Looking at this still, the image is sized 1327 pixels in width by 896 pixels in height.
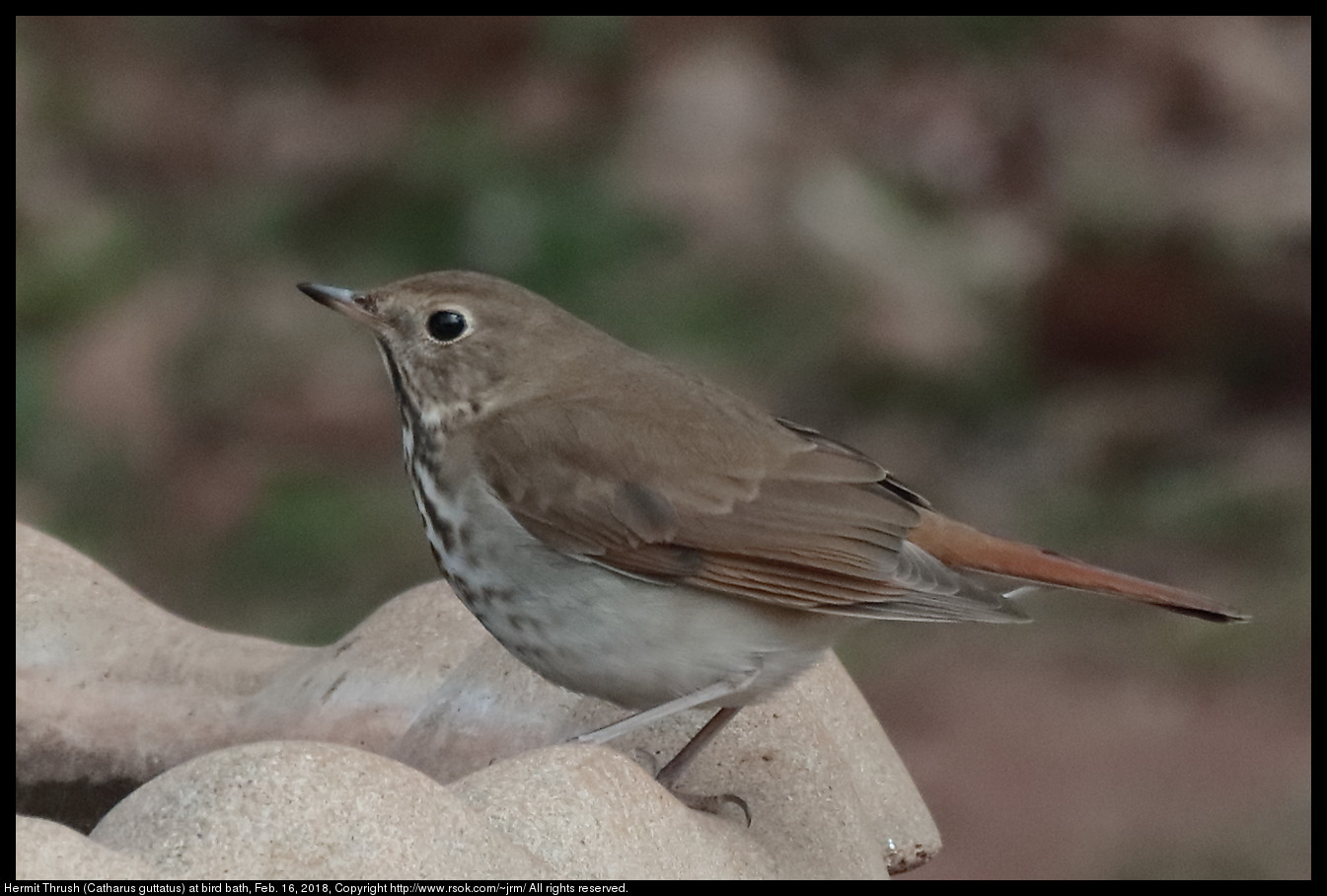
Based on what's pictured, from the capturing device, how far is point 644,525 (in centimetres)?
307

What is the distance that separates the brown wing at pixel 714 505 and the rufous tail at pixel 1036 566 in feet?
0.16

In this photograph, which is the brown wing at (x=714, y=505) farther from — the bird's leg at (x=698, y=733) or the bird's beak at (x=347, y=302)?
the bird's beak at (x=347, y=302)

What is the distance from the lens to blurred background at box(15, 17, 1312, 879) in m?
5.75

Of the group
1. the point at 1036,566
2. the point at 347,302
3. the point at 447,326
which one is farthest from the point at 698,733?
the point at 347,302

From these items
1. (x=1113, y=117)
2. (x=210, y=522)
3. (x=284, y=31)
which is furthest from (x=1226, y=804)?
(x=284, y=31)

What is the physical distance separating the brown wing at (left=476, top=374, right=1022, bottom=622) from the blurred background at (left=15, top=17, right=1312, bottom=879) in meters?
2.12

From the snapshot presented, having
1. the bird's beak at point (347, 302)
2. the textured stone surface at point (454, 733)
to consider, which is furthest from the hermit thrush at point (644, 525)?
the textured stone surface at point (454, 733)

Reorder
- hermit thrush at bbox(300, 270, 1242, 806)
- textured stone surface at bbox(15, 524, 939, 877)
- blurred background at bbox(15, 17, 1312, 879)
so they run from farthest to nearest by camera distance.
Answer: blurred background at bbox(15, 17, 1312, 879) → hermit thrush at bbox(300, 270, 1242, 806) → textured stone surface at bbox(15, 524, 939, 877)

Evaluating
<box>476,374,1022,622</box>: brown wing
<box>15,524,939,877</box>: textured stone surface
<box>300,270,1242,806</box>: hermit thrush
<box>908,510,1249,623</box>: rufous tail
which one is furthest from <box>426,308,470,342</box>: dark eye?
<box>908,510,1249,623</box>: rufous tail

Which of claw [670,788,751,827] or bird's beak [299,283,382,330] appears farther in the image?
bird's beak [299,283,382,330]

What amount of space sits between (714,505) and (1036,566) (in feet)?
1.71

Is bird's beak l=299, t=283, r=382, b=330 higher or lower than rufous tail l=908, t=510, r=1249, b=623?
higher

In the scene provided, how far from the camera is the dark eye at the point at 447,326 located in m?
3.30

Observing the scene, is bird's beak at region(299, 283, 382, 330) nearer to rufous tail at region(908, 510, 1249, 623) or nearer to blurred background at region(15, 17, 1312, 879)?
rufous tail at region(908, 510, 1249, 623)
